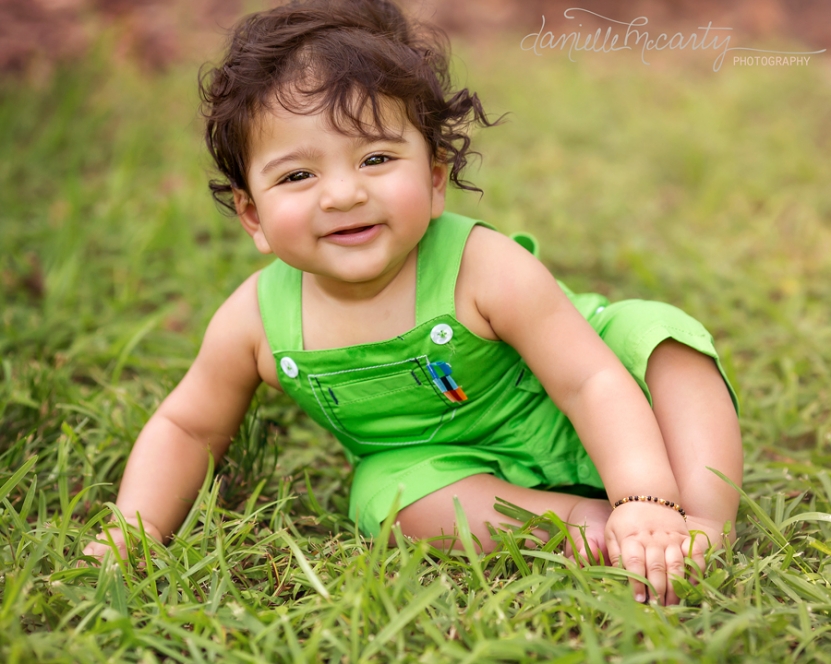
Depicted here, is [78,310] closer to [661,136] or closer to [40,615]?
[40,615]

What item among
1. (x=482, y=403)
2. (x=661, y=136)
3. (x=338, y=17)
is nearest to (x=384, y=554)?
(x=482, y=403)

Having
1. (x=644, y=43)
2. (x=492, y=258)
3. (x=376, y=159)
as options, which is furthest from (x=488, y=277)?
(x=644, y=43)

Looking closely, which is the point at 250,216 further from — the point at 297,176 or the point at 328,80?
the point at 328,80

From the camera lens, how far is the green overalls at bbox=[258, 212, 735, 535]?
1615mm

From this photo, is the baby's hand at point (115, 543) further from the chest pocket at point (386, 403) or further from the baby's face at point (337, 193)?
the baby's face at point (337, 193)

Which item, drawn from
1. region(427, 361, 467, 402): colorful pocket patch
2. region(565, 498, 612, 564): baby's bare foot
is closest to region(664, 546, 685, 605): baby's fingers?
region(565, 498, 612, 564): baby's bare foot

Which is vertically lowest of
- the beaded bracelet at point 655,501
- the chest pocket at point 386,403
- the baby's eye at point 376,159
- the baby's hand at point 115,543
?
the baby's hand at point 115,543

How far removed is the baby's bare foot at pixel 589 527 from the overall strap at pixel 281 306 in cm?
63

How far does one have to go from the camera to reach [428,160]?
1.58m

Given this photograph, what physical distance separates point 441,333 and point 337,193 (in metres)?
0.34

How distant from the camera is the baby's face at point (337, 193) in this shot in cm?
146

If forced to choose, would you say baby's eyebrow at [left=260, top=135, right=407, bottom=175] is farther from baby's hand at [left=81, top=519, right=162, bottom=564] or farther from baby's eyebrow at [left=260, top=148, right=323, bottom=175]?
baby's hand at [left=81, top=519, right=162, bottom=564]

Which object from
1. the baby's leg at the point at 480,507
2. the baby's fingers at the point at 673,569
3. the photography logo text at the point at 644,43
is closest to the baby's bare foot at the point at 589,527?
the baby's leg at the point at 480,507

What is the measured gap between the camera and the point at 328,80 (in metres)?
1.48
